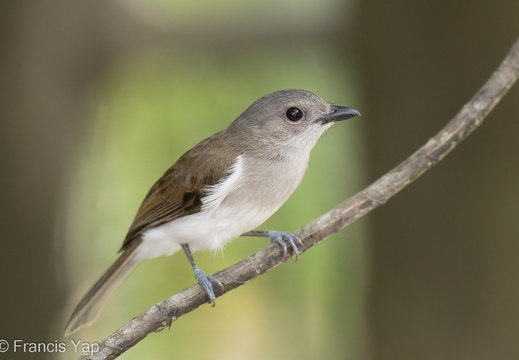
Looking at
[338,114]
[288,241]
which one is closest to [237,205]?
[288,241]

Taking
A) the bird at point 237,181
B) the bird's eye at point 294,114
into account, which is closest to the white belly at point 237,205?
the bird at point 237,181

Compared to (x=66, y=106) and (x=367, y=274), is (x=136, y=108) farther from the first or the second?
(x=367, y=274)

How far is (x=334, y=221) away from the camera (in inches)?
123

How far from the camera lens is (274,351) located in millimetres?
6203

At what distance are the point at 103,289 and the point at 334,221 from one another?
1.29 meters

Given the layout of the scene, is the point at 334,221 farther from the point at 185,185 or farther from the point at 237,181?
the point at 185,185

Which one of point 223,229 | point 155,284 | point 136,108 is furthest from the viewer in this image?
point 136,108

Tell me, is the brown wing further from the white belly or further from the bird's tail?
the bird's tail

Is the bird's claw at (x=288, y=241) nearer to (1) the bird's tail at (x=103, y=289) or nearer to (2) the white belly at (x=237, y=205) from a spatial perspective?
(2) the white belly at (x=237, y=205)

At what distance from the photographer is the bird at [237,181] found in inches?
128

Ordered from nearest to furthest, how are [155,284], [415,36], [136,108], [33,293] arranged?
[33,293] → [415,36] → [155,284] → [136,108]

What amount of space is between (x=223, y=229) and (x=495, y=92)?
151 cm

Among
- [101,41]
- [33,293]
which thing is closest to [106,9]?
[101,41]

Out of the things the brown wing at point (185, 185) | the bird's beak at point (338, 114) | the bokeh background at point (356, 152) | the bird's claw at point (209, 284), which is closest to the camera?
the bird's claw at point (209, 284)
